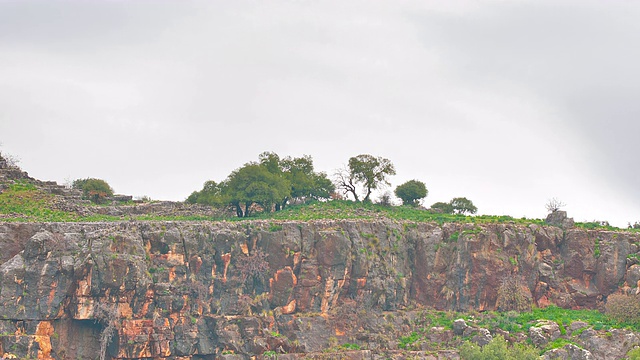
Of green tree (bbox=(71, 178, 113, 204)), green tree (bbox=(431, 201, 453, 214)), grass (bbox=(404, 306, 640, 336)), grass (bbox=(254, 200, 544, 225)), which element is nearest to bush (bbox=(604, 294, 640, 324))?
grass (bbox=(404, 306, 640, 336))

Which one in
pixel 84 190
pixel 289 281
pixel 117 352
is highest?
pixel 84 190

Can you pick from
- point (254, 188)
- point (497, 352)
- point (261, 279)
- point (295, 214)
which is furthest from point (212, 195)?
point (497, 352)

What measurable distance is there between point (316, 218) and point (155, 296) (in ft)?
57.9

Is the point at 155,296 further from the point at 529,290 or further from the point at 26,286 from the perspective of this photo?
the point at 529,290

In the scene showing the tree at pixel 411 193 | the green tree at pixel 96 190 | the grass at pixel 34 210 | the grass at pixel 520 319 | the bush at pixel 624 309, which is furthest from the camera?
the tree at pixel 411 193

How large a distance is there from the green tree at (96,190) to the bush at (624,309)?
46.5 meters

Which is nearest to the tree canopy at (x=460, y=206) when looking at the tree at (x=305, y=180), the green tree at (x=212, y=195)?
the tree at (x=305, y=180)

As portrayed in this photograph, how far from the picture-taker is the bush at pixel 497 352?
272 ft

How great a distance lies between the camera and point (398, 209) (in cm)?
10656

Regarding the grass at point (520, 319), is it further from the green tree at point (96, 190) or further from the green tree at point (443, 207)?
the green tree at point (96, 190)

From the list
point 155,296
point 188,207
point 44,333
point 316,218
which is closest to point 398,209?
point 316,218

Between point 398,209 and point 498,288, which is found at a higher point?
point 398,209

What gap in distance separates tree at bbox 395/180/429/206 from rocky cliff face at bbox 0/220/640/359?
15.6 m

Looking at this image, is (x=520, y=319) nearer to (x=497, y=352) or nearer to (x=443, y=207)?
(x=497, y=352)
